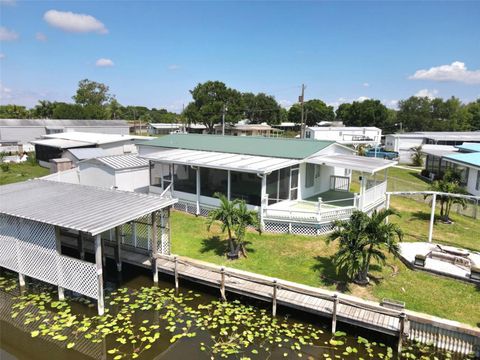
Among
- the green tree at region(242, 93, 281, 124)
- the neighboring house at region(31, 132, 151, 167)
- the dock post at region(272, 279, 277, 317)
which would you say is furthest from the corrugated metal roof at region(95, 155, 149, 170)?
the green tree at region(242, 93, 281, 124)

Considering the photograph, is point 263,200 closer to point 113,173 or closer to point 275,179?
point 275,179

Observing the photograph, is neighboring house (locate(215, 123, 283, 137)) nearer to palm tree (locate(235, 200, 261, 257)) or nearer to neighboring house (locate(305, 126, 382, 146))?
neighboring house (locate(305, 126, 382, 146))

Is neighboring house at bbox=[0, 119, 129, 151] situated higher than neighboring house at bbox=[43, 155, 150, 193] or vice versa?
neighboring house at bbox=[0, 119, 129, 151]

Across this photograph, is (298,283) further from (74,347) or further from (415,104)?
(415,104)

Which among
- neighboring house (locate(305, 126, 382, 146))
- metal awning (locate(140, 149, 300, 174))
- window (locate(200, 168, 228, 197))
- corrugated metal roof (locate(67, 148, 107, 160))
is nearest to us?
metal awning (locate(140, 149, 300, 174))

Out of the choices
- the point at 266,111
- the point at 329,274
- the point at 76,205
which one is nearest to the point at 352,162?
the point at 329,274

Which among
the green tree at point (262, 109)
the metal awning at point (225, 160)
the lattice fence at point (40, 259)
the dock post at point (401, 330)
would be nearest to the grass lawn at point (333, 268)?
the dock post at point (401, 330)

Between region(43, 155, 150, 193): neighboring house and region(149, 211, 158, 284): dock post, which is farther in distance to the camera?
region(43, 155, 150, 193): neighboring house

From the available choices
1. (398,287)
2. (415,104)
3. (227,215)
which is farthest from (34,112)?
(415,104)
